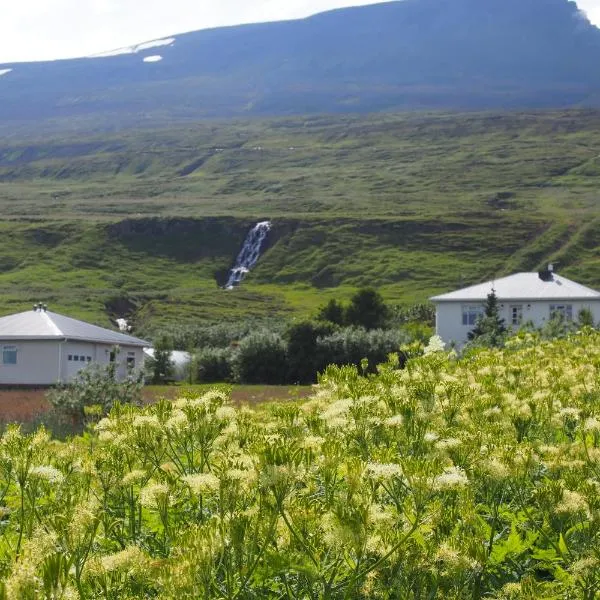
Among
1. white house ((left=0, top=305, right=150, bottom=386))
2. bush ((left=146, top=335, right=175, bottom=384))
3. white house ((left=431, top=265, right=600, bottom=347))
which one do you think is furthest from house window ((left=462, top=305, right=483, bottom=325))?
white house ((left=0, top=305, right=150, bottom=386))

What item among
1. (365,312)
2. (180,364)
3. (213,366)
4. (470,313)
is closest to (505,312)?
(470,313)

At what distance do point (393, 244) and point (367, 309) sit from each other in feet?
292

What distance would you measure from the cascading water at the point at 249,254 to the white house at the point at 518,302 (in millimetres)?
74982

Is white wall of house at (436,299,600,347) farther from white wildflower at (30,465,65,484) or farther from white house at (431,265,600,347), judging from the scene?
white wildflower at (30,465,65,484)

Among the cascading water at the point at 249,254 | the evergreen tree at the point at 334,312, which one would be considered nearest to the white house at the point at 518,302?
the evergreen tree at the point at 334,312

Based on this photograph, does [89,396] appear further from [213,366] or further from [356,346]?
[213,366]

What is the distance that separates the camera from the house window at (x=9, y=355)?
68.8 meters

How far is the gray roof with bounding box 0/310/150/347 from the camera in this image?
67.9 m

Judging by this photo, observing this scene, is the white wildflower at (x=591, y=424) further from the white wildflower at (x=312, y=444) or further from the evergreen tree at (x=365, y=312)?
the evergreen tree at (x=365, y=312)

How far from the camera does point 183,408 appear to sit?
5.75 m

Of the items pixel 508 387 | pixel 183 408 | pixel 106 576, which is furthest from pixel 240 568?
pixel 508 387

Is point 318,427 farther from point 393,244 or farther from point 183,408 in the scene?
point 393,244

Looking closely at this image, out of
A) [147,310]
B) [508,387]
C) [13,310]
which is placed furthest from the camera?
[147,310]

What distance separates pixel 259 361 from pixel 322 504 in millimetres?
67624
